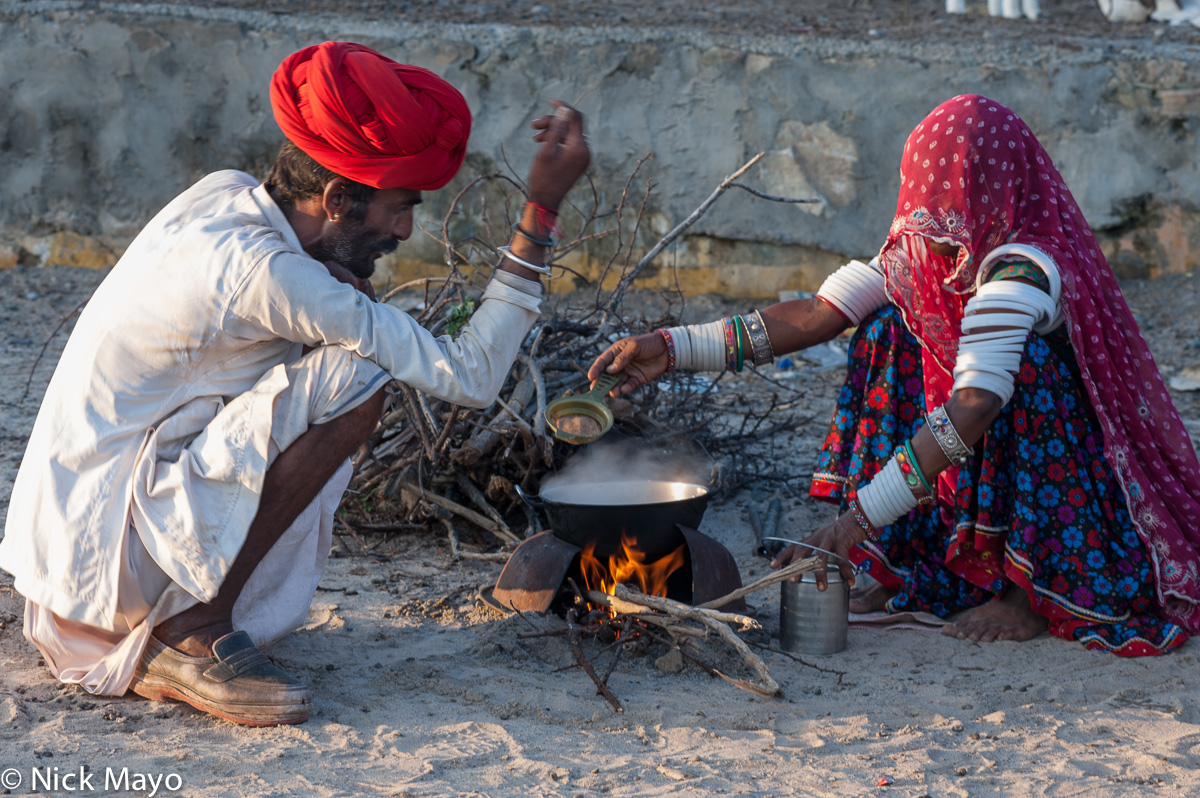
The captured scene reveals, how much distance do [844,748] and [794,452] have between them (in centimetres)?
253

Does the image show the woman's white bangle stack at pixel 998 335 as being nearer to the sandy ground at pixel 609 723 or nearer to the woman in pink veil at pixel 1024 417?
the woman in pink veil at pixel 1024 417

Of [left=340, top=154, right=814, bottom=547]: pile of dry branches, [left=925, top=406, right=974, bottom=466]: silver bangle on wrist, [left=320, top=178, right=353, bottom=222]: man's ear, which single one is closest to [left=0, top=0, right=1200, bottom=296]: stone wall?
[left=340, top=154, right=814, bottom=547]: pile of dry branches

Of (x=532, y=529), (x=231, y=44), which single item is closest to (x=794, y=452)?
(x=532, y=529)

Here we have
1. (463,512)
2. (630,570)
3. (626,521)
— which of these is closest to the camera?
(626,521)

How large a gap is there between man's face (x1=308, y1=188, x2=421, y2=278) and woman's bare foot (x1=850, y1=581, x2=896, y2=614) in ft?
5.82

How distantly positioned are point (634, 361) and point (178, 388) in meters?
1.26

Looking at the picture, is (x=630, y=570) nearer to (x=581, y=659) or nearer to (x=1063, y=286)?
(x=581, y=659)

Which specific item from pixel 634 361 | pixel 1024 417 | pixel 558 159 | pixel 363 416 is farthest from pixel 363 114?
pixel 1024 417

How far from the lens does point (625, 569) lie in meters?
3.05

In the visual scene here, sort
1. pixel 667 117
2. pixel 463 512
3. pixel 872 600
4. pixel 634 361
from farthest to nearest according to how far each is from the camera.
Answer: pixel 667 117, pixel 463 512, pixel 872 600, pixel 634 361

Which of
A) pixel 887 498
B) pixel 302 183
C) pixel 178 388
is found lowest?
pixel 887 498

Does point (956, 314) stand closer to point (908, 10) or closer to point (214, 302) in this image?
point (214, 302)

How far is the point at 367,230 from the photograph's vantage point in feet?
8.39

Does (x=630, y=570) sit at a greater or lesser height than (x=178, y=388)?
lesser
